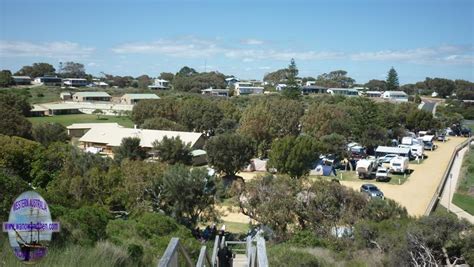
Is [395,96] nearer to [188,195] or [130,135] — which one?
[130,135]

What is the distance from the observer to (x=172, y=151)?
96.6ft

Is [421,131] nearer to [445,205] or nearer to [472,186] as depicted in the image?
[472,186]

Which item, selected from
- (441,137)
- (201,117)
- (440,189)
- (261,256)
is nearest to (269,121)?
(201,117)

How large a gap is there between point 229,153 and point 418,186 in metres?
11.5

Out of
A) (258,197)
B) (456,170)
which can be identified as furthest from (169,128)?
(258,197)

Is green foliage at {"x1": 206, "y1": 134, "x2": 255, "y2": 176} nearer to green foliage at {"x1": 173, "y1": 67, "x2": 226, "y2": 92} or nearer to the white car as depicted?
the white car

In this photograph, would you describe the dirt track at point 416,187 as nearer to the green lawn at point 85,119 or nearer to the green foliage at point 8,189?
the green foliage at point 8,189

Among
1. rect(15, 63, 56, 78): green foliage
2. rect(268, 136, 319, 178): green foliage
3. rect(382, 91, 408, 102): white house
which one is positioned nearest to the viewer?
rect(268, 136, 319, 178): green foliage

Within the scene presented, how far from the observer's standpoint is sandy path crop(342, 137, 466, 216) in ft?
78.6

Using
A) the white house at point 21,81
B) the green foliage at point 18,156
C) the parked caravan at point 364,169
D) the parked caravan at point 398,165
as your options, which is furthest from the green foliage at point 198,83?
the green foliage at point 18,156

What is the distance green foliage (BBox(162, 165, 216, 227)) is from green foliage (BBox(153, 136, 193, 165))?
1139cm

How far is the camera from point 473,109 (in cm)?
7919

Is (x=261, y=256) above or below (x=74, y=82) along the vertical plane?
above

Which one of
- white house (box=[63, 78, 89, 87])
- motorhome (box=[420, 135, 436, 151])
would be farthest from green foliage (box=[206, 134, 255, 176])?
white house (box=[63, 78, 89, 87])
